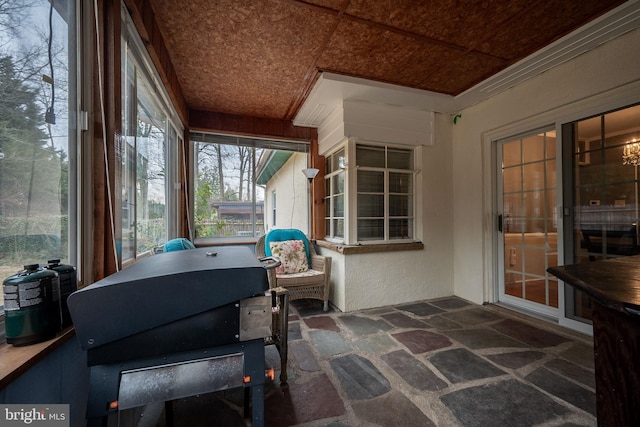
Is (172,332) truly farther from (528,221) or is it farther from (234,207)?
(528,221)

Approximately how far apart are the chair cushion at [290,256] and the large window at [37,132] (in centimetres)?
211

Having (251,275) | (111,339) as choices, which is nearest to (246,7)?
(251,275)

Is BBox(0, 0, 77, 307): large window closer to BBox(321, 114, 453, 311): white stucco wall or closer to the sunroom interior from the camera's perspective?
the sunroom interior

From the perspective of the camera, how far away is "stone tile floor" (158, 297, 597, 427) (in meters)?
1.39

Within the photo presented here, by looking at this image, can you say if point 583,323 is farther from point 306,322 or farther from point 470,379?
point 306,322

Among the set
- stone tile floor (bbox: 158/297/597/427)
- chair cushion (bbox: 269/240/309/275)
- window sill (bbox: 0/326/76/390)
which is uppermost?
window sill (bbox: 0/326/76/390)

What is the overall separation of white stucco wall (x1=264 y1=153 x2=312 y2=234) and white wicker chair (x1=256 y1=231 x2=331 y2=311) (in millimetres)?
966

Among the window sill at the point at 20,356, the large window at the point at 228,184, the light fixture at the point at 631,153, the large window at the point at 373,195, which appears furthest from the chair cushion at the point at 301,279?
the light fixture at the point at 631,153

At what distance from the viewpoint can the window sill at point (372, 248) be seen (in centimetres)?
296

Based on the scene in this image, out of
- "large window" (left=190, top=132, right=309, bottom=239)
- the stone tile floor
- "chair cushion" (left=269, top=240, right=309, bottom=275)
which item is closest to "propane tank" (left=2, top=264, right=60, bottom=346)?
the stone tile floor

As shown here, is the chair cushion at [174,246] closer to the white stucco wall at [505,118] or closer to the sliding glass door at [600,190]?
the white stucco wall at [505,118]

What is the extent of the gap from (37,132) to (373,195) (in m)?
2.96

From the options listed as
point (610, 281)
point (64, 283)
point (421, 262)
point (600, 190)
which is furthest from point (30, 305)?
point (600, 190)

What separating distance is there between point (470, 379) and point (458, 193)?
8.08 ft
